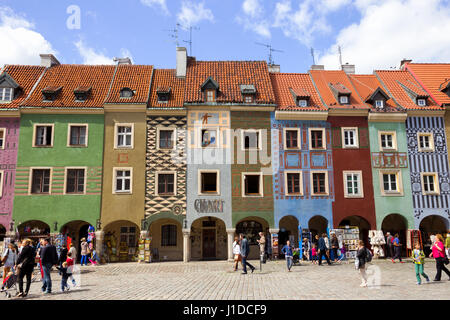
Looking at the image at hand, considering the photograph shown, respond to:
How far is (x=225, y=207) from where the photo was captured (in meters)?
24.8

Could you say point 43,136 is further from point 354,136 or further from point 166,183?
point 354,136

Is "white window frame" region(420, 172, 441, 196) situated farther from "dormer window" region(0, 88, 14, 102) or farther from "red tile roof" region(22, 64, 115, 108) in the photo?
"dormer window" region(0, 88, 14, 102)

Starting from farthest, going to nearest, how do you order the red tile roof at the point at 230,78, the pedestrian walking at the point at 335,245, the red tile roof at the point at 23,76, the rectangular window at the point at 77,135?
the red tile roof at the point at 230,78 < the red tile roof at the point at 23,76 < the rectangular window at the point at 77,135 < the pedestrian walking at the point at 335,245

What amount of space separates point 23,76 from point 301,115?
20419mm

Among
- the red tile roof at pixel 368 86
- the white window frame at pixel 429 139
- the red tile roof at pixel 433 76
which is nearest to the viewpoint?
the white window frame at pixel 429 139

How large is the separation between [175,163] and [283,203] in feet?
25.3

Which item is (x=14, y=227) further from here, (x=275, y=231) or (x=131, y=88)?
(x=275, y=231)

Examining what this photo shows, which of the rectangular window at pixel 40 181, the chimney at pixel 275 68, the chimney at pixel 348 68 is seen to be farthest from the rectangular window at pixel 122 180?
the chimney at pixel 348 68

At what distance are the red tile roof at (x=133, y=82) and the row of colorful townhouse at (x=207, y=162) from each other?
0.15m

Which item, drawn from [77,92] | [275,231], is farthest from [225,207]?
[77,92]

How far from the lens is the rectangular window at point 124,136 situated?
83.0ft

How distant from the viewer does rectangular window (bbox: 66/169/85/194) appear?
24516 millimetres

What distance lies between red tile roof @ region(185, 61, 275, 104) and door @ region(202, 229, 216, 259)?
9467mm

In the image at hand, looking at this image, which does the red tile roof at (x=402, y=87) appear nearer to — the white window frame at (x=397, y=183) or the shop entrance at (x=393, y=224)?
the white window frame at (x=397, y=183)
